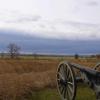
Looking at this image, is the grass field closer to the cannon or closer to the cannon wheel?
the cannon wheel

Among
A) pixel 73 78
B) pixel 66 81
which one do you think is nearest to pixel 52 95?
pixel 66 81

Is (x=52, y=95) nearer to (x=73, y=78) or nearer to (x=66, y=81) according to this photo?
(x=66, y=81)

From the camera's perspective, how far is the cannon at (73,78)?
13570 mm

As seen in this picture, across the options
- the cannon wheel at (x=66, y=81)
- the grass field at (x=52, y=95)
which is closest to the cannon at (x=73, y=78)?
the cannon wheel at (x=66, y=81)

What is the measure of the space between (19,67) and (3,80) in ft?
28.5

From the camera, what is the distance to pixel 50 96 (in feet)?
58.4

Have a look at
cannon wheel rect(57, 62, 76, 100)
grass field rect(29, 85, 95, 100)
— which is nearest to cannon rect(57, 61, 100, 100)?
cannon wheel rect(57, 62, 76, 100)

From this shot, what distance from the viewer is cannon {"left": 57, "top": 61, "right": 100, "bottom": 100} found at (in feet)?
44.5

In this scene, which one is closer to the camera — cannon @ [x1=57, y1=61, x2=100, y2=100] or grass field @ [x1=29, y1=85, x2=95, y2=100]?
cannon @ [x1=57, y1=61, x2=100, y2=100]

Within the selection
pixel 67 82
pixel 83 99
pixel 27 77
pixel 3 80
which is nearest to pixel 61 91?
pixel 67 82

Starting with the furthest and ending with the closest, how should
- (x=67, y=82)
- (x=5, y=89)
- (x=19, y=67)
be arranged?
(x=19, y=67)
(x=5, y=89)
(x=67, y=82)

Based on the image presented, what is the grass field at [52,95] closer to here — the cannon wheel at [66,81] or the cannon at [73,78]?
the cannon wheel at [66,81]

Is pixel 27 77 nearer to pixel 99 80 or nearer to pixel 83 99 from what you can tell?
pixel 83 99

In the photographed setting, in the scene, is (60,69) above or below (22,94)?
above
